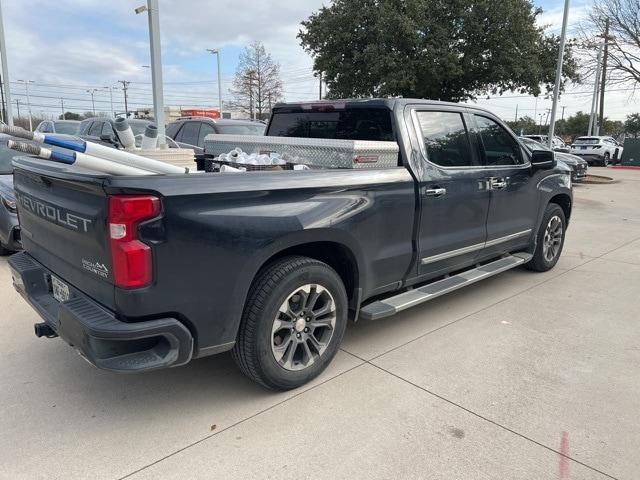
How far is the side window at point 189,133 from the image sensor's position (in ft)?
34.2

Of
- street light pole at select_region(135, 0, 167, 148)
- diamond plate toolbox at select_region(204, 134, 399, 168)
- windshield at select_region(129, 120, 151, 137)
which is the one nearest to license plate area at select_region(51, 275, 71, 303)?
diamond plate toolbox at select_region(204, 134, 399, 168)

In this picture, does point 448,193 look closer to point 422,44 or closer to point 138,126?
point 138,126

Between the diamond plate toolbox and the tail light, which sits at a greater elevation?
the diamond plate toolbox

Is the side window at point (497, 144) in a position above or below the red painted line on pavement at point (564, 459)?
above

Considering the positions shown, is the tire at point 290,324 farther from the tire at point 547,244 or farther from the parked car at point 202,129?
the parked car at point 202,129

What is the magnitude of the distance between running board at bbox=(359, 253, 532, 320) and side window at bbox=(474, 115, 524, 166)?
1.00m

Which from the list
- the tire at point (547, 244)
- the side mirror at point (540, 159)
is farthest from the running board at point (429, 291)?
the side mirror at point (540, 159)

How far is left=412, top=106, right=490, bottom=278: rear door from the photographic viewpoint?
3934mm

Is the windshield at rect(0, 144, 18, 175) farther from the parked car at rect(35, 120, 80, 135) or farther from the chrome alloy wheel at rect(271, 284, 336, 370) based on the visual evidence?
the parked car at rect(35, 120, 80, 135)

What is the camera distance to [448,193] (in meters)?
4.06

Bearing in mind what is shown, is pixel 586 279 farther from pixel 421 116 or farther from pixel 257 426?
pixel 257 426

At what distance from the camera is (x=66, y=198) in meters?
2.75

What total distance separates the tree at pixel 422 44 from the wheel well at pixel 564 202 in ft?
48.0

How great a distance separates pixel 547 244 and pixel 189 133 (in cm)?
766
